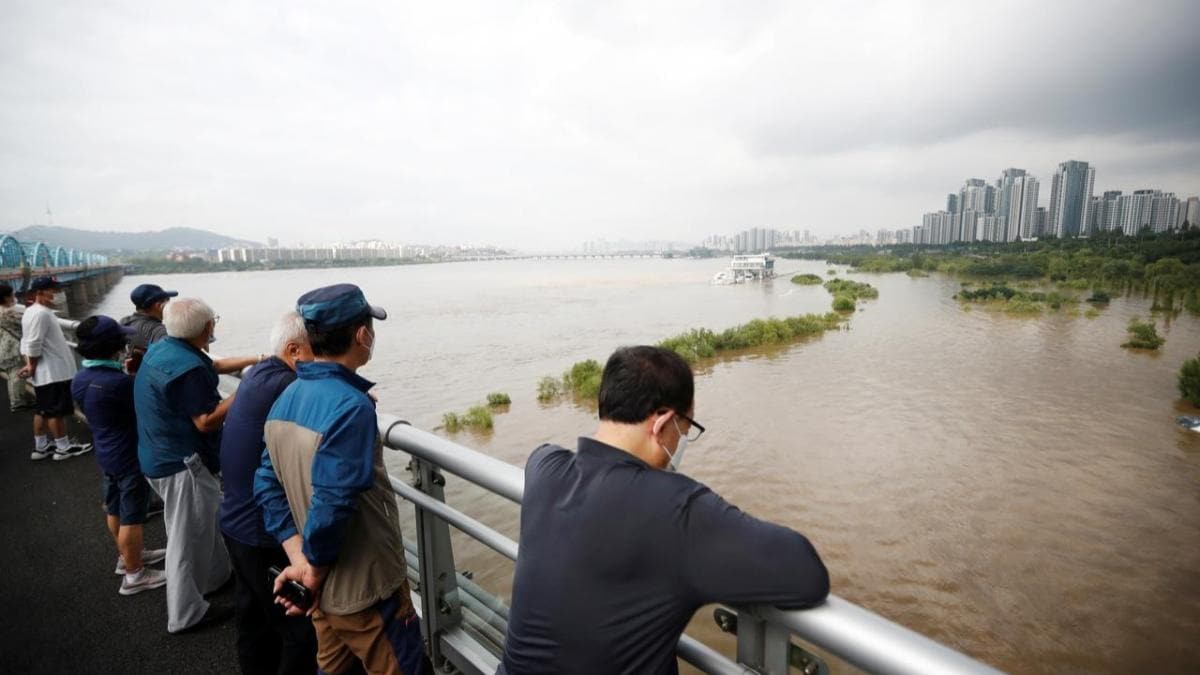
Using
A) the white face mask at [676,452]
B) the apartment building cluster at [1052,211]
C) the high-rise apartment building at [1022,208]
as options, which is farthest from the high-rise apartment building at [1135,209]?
the white face mask at [676,452]

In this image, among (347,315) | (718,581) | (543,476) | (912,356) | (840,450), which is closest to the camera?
(718,581)

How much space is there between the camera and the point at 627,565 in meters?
1.33

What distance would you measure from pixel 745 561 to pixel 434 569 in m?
1.80

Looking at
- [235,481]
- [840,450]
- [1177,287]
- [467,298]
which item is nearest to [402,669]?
[235,481]

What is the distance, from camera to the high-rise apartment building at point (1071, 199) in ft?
296

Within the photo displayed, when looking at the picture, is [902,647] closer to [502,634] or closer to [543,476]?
[543,476]

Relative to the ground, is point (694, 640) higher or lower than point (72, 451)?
higher

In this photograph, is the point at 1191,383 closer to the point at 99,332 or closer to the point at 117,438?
the point at 117,438

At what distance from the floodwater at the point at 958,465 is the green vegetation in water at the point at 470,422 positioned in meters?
0.51

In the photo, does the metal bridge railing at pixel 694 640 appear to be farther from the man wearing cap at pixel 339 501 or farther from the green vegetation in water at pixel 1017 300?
the green vegetation in water at pixel 1017 300

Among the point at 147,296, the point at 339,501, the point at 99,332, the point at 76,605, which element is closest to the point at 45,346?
the point at 147,296

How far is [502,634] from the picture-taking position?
8.15ft

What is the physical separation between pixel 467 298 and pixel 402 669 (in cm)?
7128

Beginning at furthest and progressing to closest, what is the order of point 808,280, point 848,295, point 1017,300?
point 808,280 → point 848,295 → point 1017,300
